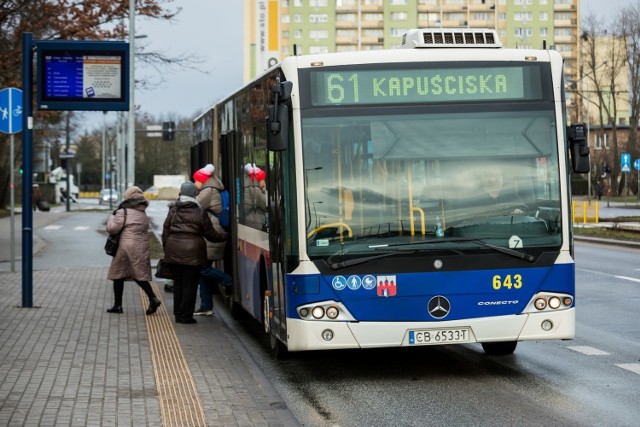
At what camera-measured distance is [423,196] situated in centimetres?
954

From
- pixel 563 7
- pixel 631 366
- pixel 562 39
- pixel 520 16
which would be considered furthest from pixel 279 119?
pixel 563 7

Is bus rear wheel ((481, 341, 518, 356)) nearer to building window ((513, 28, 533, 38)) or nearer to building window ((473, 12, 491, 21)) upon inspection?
building window ((513, 28, 533, 38))

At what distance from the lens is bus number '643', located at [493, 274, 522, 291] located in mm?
9609

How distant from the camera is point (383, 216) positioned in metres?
9.48

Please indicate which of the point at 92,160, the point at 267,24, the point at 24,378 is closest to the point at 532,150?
the point at 24,378

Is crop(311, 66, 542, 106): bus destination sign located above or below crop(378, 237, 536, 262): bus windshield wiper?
above

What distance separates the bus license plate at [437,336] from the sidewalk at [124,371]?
126cm

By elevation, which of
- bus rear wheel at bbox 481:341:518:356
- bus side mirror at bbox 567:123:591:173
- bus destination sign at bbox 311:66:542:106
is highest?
bus destination sign at bbox 311:66:542:106

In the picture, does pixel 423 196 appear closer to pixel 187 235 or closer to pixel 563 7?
pixel 187 235

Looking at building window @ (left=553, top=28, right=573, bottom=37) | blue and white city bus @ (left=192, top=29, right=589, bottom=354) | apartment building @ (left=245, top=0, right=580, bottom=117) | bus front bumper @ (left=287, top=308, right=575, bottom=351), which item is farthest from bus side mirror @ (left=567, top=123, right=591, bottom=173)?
building window @ (left=553, top=28, right=573, bottom=37)

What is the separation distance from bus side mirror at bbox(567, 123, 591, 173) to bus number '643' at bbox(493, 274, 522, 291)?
104 centimetres

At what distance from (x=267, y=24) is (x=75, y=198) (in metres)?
58.6

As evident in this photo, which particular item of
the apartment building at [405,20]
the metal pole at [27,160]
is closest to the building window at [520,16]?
the apartment building at [405,20]

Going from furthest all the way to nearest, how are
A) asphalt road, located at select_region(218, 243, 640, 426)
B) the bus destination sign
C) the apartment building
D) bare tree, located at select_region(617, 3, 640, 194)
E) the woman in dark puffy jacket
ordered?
the apartment building, bare tree, located at select_region(617, 3, 640, 194), the woman in dark puffy jacket, the bus destination sign, asphalt road, located at select_region(218, 243, 640, 426)
